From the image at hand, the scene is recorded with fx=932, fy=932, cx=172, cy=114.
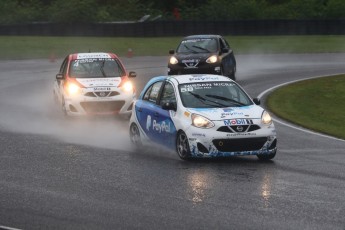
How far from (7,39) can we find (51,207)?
42957 millimetres

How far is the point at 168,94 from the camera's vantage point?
55.1 ft

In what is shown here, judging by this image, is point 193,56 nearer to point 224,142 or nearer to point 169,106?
point 169,106

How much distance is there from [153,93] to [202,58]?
42.7ft

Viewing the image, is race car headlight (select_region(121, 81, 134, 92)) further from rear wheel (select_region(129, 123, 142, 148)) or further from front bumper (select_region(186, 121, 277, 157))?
front bumper (select_region(186, 121, 277, 157))

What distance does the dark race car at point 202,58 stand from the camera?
98.9 ft

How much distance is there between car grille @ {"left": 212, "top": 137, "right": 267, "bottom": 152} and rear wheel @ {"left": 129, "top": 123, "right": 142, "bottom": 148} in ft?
8.59

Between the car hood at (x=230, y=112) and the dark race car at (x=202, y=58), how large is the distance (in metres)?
14.2

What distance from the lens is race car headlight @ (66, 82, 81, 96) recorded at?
21969 millimetres

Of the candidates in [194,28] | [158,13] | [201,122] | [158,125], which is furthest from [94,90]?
[158,13]

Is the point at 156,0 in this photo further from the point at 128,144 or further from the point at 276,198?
the point at 276,198

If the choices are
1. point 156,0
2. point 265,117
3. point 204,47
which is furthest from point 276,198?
point 156,0

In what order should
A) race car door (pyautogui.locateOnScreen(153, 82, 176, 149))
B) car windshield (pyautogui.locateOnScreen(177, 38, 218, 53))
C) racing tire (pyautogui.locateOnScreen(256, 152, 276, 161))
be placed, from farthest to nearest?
1. car windshield (pyautogui.locateOnScreen(177, 38, 218, 53))
2. race car door (pyautogui.locateOnScreen(153, 82, 176, 149))
3. racing tire (pyautogui.locateOnScreen(256, 152, 276, 161))

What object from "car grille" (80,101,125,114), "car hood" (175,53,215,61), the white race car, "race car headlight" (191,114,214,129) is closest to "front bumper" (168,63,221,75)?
"car hood" (175,53,215,61)

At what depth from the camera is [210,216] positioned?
35.8 ft
